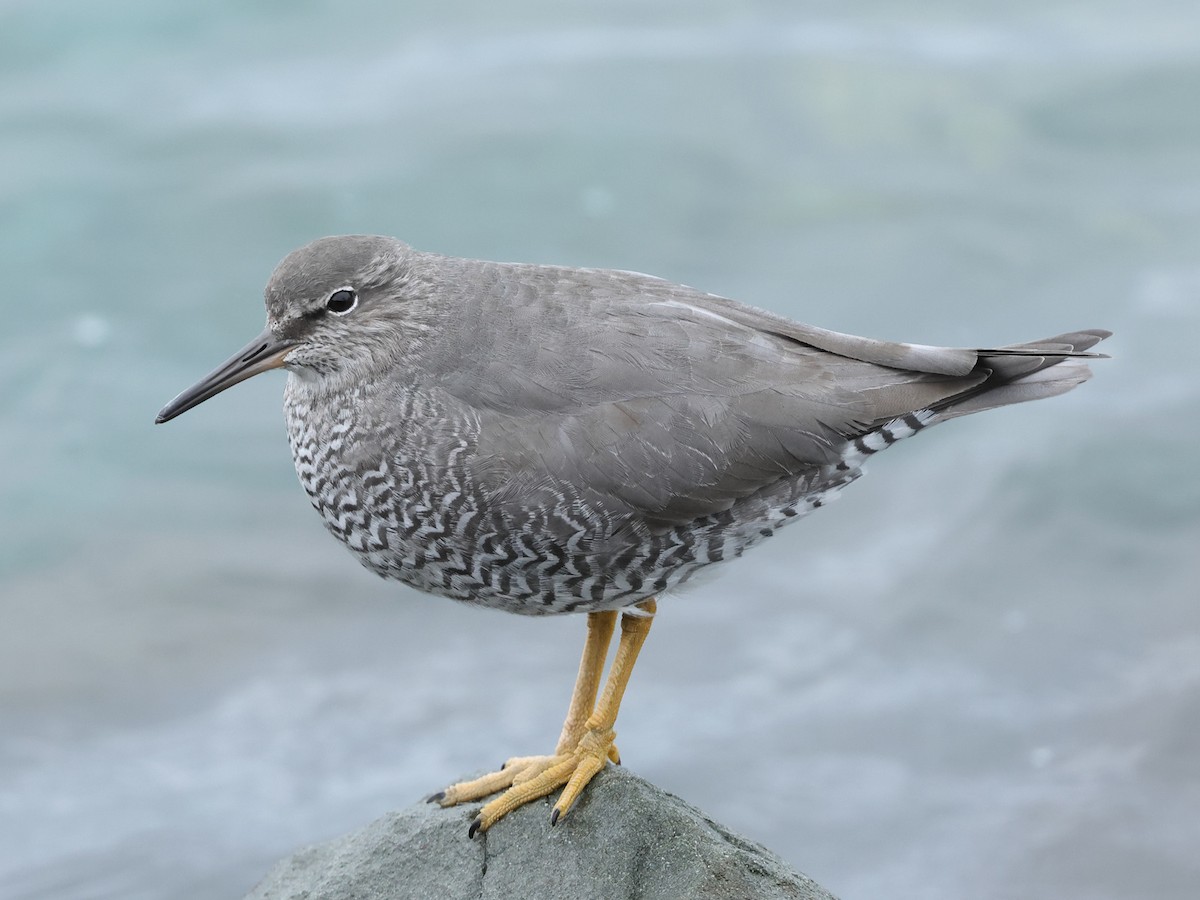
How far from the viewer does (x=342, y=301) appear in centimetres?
659

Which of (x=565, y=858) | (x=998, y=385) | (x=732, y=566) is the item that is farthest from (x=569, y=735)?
(x=998, y=385)

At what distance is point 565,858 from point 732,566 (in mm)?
2325

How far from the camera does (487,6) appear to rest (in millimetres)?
16188

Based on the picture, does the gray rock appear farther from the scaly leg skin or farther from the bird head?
the bird head

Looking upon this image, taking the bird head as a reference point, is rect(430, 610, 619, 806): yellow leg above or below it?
below

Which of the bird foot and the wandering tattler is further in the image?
the bird foot

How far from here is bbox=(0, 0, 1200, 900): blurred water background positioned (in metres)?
10.6

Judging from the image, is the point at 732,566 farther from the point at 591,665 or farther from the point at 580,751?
the point at 580,751

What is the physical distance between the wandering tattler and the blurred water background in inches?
174

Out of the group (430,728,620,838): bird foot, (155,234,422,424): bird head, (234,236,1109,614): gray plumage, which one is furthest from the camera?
(430,728,620,838): bird foot

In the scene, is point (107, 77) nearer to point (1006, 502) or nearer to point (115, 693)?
point (115, 693)

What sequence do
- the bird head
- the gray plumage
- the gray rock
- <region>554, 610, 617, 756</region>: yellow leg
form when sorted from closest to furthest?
the gray rock < the gray plumage < the bird head < <region>554, 610, 617, 756</region>: yellow leg

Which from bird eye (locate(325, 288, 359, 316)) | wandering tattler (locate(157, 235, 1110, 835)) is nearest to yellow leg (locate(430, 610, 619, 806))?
wandering tattler (locate(157, 235, 1110, 835))

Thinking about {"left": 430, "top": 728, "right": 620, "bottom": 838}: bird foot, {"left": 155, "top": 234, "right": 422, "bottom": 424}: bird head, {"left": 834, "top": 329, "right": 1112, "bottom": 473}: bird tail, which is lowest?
{"left": 430, "top": 728, "right": 620, "bottom": 838}: bird foot
